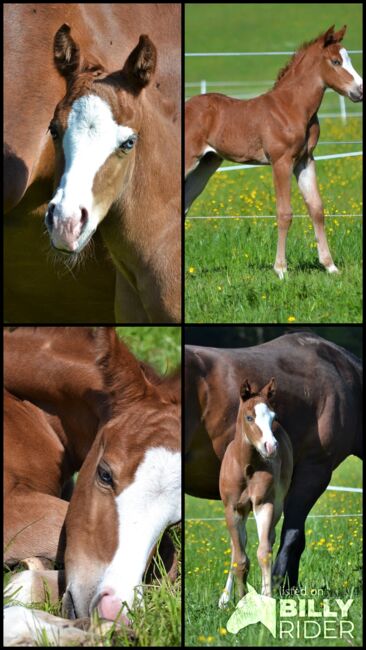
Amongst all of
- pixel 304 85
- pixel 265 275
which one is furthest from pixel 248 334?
pixel 304 85

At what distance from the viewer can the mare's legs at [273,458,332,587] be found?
16.1ft

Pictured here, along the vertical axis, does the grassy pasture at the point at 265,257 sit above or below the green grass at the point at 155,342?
above

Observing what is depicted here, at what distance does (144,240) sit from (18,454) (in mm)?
1237

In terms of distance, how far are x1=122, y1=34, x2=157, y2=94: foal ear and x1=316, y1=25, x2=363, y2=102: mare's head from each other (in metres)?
1.91

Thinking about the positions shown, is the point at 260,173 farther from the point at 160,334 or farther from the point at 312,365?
the point at 312,365

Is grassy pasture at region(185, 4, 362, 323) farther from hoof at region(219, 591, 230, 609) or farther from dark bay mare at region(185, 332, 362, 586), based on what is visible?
→ hoof at region(219, 591, 230, 609)

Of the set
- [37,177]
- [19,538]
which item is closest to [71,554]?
[19,538]

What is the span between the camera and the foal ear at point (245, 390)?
4.65 meters

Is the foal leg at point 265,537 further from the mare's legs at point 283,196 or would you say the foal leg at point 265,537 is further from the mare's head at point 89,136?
the mare's legs at point 283,196

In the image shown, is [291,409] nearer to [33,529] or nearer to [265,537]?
[265,537]

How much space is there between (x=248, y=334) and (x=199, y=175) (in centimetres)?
113

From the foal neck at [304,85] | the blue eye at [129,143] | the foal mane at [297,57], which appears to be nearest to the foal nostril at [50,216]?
the blue eye at [129,143]

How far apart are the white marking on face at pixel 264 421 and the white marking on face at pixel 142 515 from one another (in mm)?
479

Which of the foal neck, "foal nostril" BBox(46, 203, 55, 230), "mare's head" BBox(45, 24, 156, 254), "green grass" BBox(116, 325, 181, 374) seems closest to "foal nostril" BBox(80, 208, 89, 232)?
"mare's head" BBox(45, 24, 156, 254)
